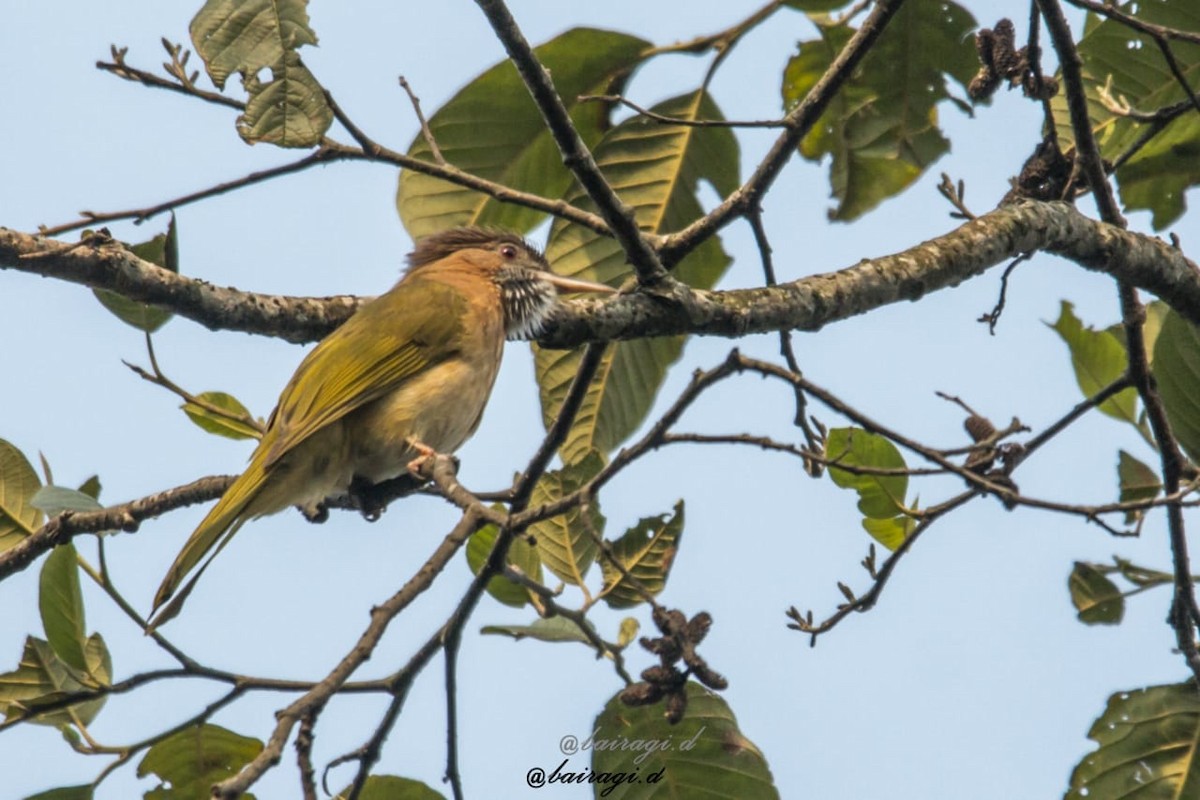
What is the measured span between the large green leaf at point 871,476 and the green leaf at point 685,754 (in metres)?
0.66

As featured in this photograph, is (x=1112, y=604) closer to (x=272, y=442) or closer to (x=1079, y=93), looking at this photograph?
(x=1079, y=93)

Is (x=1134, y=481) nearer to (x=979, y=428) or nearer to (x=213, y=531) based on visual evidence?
(x=979, y=428)

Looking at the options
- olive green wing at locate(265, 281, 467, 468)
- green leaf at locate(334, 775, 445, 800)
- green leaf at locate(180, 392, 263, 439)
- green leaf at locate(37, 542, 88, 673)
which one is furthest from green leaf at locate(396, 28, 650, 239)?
green leaf at locate(334, 775, 445, 800)

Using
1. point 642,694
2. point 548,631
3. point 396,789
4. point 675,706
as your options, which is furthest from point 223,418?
point 675,706

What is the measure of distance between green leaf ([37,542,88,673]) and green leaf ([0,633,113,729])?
0.09ft

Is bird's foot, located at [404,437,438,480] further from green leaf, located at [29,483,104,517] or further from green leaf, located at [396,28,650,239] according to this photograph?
green leaf, located at [29,483,104,517]

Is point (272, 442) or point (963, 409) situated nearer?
point (963, 409)

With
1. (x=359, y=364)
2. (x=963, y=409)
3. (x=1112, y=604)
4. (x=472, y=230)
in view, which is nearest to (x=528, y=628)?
(x=963, y=409)

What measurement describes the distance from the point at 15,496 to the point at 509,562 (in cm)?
151

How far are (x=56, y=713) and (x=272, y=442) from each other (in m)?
1.10

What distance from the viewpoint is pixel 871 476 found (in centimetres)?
362

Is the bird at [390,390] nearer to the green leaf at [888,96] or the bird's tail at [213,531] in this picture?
the bird's tail at [213,531]

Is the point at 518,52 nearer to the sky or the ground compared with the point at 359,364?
nearer to the ground

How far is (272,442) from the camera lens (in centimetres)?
410
